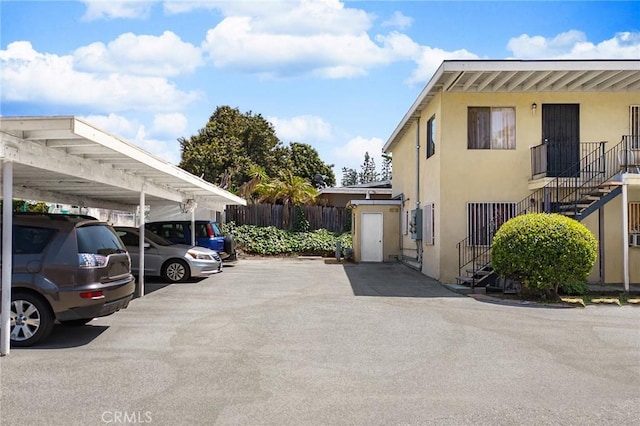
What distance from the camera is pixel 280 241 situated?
2600cm

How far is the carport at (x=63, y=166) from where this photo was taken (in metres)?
6.75

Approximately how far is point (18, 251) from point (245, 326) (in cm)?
339

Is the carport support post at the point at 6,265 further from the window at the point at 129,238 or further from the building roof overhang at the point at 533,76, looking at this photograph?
the building roof overhang at the point at 533,76

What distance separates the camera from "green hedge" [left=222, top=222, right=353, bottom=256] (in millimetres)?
25672

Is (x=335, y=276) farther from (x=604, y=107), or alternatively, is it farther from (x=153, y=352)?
(x=153, y=352)

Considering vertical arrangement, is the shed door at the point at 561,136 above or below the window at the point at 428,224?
above

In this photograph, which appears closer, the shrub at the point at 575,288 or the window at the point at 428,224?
the shrub at the point at 575,288

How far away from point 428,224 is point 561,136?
443 centimetres

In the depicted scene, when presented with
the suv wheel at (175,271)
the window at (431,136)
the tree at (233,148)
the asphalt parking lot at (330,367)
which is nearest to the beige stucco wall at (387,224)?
the window at (431,136)

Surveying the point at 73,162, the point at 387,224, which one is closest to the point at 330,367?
the point at 73,162

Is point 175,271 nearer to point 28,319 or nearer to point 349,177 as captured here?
point 28,319

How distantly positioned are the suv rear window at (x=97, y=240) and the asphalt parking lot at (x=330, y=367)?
1.23m

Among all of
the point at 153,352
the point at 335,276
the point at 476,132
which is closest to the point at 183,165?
the point at 335,276

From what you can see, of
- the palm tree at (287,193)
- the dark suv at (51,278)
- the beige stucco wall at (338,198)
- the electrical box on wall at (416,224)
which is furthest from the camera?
the beige stucco wall at (338,198)
